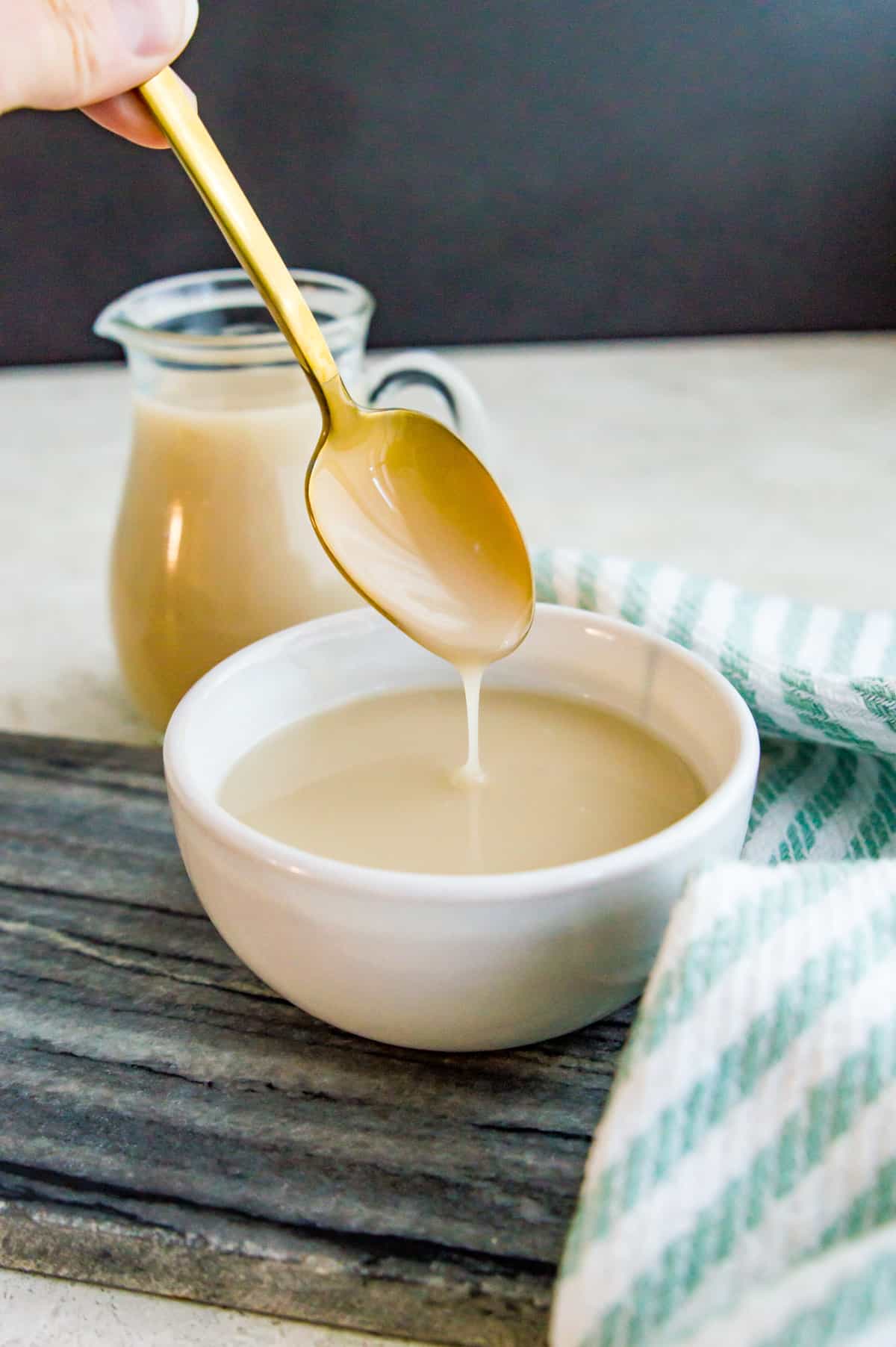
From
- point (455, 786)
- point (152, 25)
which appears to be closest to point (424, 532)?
point (455, 786)

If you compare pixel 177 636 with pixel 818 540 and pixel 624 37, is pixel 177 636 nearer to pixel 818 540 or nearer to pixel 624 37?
pixel 818 540

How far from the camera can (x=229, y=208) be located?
522 mm

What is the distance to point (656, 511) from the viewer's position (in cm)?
109

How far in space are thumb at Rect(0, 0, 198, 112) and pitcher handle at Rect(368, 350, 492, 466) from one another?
24 centimetres

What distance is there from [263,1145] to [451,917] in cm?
11

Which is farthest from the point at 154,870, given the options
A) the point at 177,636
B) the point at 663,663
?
the point at 663,663

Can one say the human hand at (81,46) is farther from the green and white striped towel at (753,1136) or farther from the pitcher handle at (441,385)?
the green and white striped towel at (753,1136)

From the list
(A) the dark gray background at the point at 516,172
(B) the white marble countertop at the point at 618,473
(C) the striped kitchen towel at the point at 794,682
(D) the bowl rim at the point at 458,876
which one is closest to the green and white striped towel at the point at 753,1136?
(D) the bowl rim at the point at 458,876

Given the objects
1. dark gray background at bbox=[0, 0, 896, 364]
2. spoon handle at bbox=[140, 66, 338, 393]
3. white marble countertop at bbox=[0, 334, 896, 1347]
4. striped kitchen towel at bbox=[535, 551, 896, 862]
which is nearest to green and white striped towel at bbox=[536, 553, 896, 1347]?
striped kitchen towel at bbox=[535, 551, 896, 862]

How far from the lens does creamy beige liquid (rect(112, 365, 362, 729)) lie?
65cm

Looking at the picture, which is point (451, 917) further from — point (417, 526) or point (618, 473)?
point (618, 473)

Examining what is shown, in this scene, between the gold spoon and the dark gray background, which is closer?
the gold spoon

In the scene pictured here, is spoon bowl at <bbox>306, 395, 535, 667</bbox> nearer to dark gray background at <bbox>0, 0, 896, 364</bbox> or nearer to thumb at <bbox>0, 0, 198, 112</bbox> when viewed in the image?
thumb at <bbox>0, 0, 198, 112</bbox>

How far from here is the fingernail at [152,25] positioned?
479 mm
